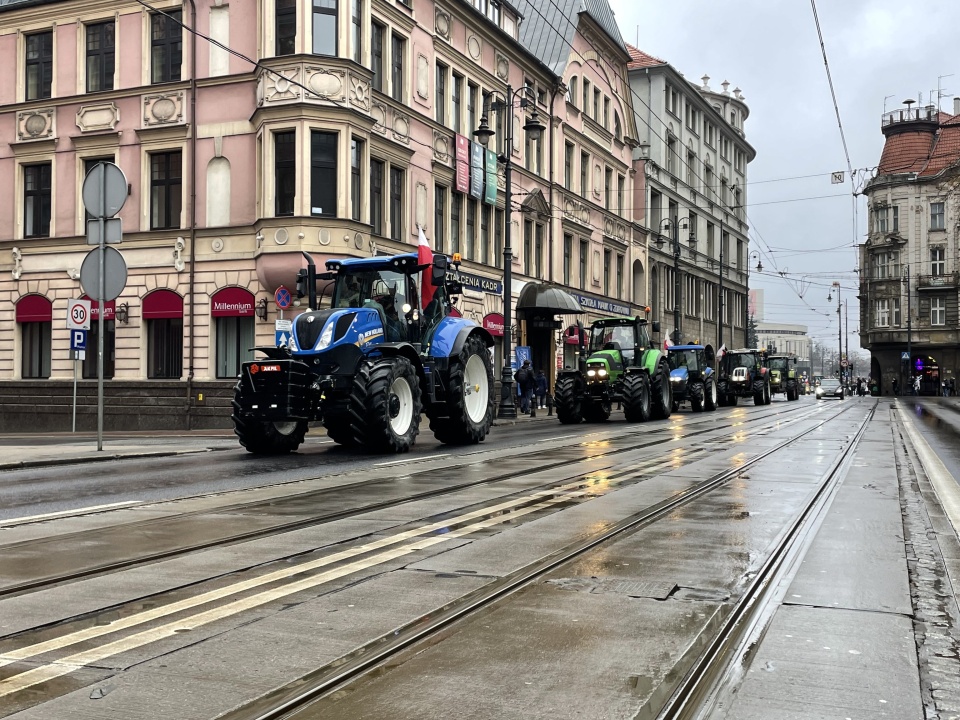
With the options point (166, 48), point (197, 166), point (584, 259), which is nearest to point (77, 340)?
point (197, 166)

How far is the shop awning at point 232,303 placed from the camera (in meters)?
26.6

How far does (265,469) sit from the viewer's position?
1247cm

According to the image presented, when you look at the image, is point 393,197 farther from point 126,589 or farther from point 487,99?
point 126,589

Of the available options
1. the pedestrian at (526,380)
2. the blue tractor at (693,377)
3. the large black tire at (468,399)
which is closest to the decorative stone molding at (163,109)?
the pedestrian at (526,380)

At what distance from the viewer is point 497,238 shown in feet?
122

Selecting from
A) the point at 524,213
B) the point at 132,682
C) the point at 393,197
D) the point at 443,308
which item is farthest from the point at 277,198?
the point at 132,682

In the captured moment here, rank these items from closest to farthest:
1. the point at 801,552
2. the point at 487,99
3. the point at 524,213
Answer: the point at 801,552 < the point at 487,99 < the point at 524,213

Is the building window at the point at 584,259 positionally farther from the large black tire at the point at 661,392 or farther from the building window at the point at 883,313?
the building window at the point at 883,313

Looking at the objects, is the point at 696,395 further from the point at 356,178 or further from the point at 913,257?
the point at 913,257

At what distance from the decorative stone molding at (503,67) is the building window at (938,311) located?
189 ft

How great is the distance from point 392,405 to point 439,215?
60.9 feet

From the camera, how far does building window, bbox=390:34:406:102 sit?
2914cm

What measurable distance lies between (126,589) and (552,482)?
20.2 ft

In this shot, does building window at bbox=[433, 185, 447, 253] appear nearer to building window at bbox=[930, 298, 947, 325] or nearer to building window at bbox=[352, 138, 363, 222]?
building window at bbox=[352, 138, 363, 222]
